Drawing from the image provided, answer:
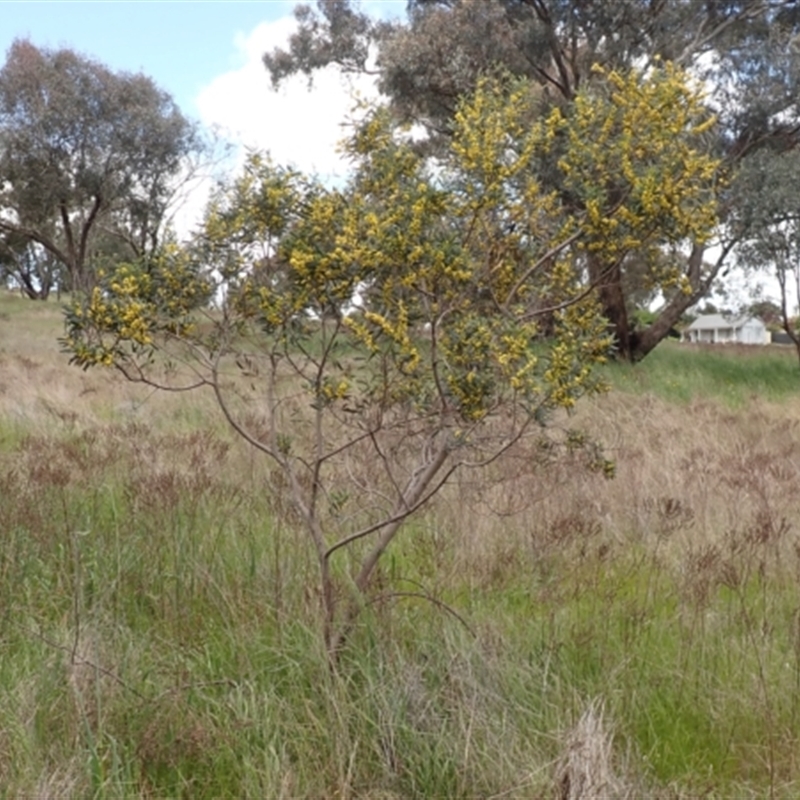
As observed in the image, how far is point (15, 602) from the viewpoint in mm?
3182

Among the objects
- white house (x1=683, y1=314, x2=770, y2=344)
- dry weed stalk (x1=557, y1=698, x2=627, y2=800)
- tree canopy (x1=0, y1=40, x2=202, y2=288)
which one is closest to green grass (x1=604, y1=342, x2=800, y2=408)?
dry weed stalk (x1=557, y1=698, x2=627, y2=800)

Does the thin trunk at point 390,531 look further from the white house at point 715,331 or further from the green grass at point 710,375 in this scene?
the white house at point 715,331

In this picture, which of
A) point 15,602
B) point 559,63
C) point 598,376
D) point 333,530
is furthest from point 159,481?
point 559,63

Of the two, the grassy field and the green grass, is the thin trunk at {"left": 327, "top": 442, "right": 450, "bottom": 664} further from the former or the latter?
the green grass

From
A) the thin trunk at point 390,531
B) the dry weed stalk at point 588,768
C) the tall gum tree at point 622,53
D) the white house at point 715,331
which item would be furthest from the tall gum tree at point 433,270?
the white house at point 715,331

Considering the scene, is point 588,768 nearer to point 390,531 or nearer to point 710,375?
point 390,531

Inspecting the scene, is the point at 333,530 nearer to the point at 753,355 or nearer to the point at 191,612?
the point at 191,612

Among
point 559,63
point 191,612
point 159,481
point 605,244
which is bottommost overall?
point 191,612

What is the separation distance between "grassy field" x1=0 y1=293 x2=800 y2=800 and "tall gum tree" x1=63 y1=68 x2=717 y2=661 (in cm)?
33

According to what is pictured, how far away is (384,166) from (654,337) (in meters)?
12.9

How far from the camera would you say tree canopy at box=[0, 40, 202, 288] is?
1975cm

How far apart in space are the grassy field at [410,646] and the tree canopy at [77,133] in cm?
1671

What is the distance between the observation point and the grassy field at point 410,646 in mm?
2367

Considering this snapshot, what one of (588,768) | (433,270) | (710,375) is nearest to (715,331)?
(710,375)
